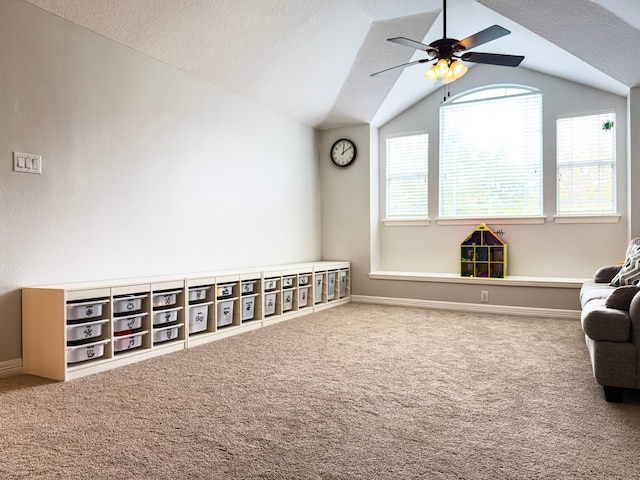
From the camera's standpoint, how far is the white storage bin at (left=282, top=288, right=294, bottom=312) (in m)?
4.91

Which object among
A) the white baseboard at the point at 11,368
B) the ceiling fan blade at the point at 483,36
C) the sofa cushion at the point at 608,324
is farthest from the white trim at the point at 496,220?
the white baseboard at the point at 11,368

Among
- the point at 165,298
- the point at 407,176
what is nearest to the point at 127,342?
the point at 165,298

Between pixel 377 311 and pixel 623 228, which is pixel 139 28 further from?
pixel 623 228

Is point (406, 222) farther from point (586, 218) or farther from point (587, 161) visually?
point (587, 161)

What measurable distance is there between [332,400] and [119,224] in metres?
2.27

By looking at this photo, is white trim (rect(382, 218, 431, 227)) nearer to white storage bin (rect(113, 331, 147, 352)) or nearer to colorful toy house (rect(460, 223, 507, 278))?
colorful toy house (rect(460, 223, 507, 278))

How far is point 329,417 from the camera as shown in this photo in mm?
2264

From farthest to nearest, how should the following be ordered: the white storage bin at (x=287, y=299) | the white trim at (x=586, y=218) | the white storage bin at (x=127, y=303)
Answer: the white trim at (x=586, y=218), the white storage bin at (x=287, y=299), the white storage bin at (x=127, y=303)

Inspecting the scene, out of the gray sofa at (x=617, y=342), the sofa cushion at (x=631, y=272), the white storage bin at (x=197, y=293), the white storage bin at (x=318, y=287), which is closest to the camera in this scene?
the gray sofa at (x=617, y=342)

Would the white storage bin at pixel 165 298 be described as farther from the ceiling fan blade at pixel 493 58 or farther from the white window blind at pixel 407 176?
the white window blind at pixel 407 176

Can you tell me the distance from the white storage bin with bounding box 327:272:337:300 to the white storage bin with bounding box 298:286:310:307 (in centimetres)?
46

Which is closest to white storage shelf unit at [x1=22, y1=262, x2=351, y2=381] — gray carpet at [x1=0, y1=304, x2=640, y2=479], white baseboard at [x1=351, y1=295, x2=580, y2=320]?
gray carpet at [x1=0, y1=304, x2=640, y2=479]

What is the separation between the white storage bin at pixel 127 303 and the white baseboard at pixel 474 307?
338 centimetres

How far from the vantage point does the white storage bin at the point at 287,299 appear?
4911mm
